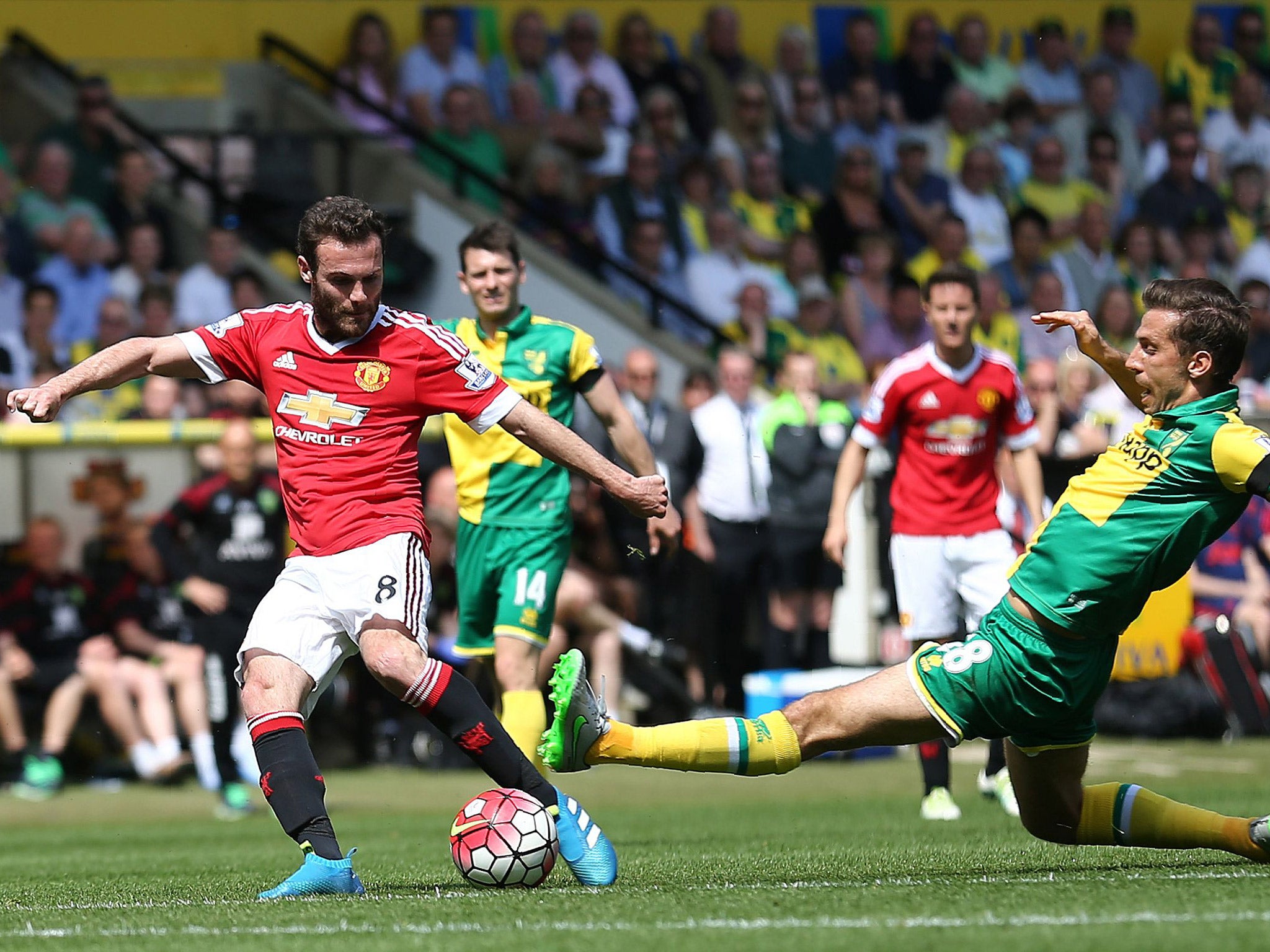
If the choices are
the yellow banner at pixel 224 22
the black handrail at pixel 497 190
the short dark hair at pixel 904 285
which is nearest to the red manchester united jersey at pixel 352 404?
the black handrail at pixel 497 190

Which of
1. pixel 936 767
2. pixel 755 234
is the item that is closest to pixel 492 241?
pixel 936 767

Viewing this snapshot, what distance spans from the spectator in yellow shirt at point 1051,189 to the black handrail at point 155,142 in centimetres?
747

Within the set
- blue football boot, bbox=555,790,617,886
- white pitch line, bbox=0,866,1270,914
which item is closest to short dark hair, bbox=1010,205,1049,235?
white pitch line, bbox=0,866,1270,914

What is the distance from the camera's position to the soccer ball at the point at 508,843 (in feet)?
19.3

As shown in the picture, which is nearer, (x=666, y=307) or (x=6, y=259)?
(x=6, y=259)

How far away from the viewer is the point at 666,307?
1628 centimetres

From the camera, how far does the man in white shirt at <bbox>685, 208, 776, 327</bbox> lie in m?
16.1

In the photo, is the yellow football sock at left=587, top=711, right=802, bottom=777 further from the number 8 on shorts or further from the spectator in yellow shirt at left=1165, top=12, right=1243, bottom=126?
the spectator in yellow shirt at left=1165, top=12, right=1243, bottom=126

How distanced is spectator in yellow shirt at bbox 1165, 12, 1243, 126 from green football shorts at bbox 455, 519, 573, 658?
13.6 meters

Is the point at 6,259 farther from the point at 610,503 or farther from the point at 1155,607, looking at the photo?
the point at 1155,607

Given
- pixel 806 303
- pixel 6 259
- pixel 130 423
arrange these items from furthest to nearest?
pixel 806 303 → pixel 6 259 → pixel 130 423

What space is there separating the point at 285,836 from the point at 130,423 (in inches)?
159

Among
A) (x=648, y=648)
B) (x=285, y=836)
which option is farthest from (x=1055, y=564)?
(x=648, y=648)

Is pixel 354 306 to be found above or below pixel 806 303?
below
